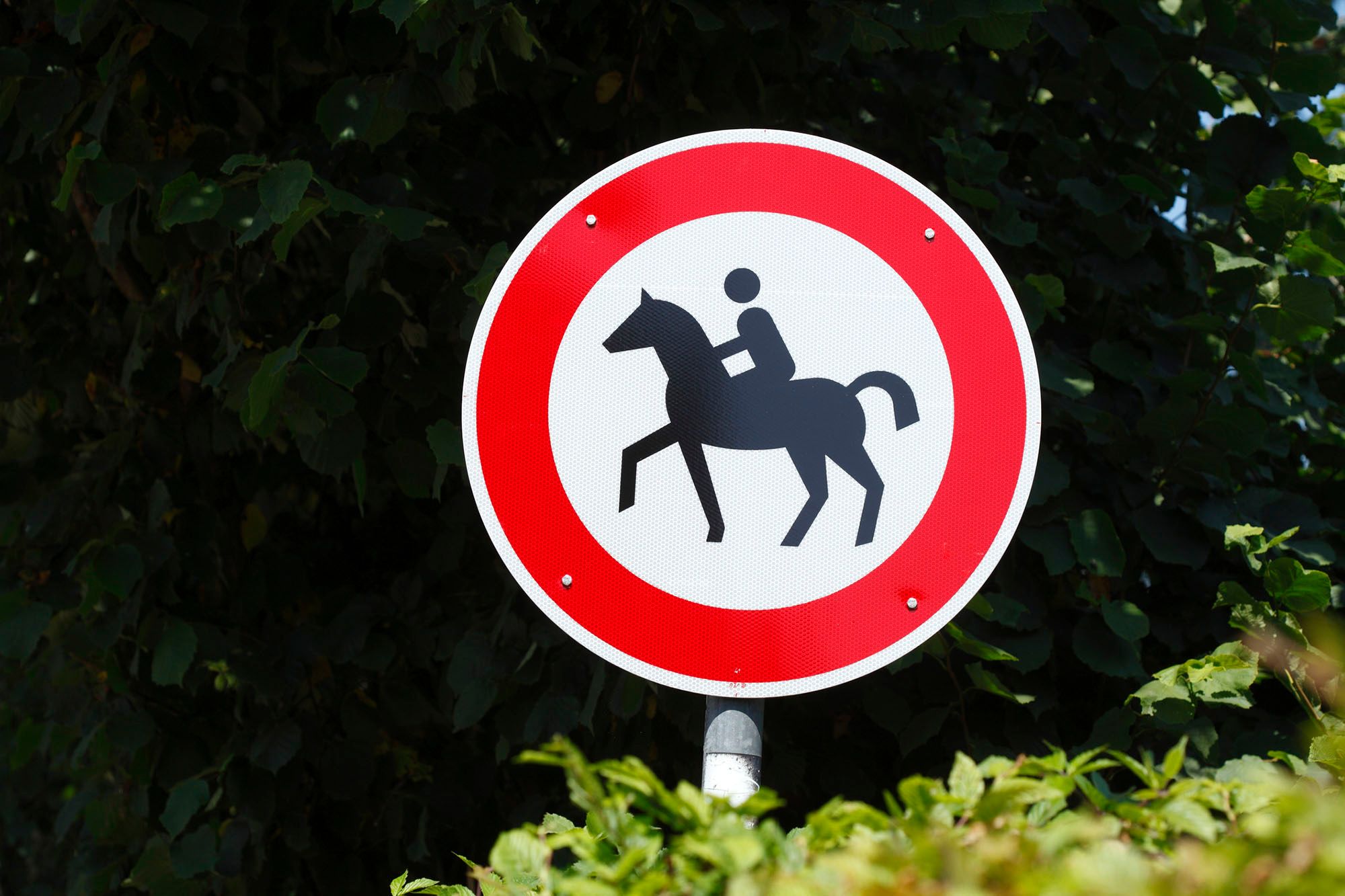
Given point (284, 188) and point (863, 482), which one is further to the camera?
point (284, 188)

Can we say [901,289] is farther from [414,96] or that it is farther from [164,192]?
[164,192]

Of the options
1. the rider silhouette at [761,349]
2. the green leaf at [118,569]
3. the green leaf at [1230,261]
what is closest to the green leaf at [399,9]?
the rider silhouette at [761,349]

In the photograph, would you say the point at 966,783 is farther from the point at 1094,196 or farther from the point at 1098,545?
the point at 1094,196

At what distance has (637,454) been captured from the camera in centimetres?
141

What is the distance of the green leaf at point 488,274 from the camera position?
1.85 meters

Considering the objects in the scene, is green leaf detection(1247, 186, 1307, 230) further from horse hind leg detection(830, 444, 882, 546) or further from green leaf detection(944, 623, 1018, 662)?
horse hind leg detection(830, 444, 882, 546)

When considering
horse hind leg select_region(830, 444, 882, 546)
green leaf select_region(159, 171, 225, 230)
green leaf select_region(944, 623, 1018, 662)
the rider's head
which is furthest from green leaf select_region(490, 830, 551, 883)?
green leaf select_region(159, 171, 225, 230)

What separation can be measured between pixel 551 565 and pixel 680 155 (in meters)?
0.48

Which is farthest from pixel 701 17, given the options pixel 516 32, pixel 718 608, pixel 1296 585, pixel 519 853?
pixel 519 853

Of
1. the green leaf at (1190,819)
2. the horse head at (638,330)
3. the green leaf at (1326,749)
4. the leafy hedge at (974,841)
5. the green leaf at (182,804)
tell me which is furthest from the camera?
the green leaf at (182,804)

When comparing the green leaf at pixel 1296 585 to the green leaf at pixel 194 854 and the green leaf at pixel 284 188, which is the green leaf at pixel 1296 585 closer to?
the green leaf at pixel 284 188

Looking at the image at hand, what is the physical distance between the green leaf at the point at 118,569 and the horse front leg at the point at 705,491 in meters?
1.26

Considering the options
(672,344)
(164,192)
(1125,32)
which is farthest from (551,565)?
(1125,32)

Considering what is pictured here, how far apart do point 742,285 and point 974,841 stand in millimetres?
725
